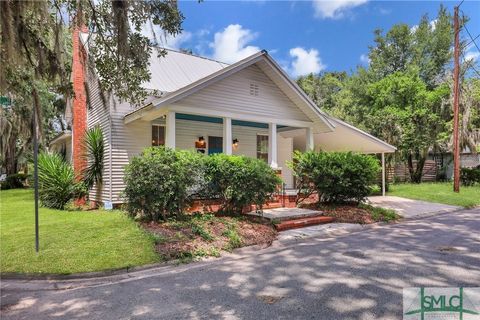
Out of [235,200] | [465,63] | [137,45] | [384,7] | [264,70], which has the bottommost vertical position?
[235,200]

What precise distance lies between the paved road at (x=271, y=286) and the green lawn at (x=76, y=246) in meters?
0.41

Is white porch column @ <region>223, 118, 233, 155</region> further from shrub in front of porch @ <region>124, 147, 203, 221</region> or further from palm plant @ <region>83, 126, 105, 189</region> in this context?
palm plant @ <region>83, 126, 105, 189</region>

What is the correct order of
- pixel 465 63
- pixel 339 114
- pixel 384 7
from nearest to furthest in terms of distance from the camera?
pixel 384 7 < pixel 465 63 < pixel 339 114

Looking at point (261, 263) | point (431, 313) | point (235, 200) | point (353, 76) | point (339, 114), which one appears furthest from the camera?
point (353, 76)

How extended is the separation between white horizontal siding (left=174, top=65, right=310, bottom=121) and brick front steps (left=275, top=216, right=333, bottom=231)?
14.1 feet

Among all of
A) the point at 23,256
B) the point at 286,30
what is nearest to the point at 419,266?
the point at 23,256

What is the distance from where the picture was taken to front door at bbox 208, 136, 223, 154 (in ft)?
45.1

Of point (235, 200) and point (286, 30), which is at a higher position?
point (286, 30)

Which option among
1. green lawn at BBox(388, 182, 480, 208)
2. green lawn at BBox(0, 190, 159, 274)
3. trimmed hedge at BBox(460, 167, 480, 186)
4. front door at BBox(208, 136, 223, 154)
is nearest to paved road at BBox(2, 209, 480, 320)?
green lawn at BBox(0, 190, 159, 274)

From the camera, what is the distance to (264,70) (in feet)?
39.3

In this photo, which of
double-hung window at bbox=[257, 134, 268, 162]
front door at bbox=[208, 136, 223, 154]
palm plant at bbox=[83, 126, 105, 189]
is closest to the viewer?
palm plant at bbox=[83, 126, 105, 189]

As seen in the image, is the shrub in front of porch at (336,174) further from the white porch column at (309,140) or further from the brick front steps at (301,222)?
the white porch column at (309,140)

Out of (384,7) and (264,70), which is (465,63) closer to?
(384,7)

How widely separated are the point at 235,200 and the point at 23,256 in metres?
4.69
